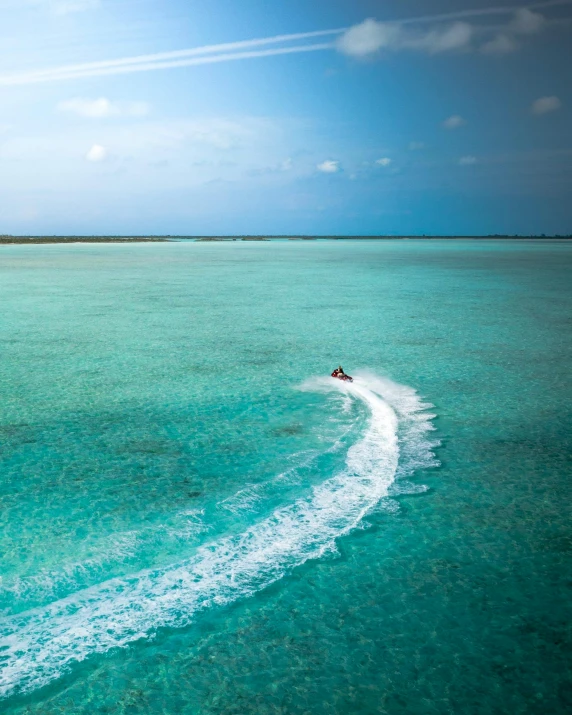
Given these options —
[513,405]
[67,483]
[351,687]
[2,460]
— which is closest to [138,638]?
[351,687]

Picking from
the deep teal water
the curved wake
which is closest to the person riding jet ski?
the deep teal water

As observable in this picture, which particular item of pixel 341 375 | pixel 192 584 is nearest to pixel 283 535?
pixel 192 584

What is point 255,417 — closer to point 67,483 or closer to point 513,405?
point 67,483

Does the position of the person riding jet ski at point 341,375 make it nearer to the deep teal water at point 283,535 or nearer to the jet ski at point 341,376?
the jet ski at point 341,376

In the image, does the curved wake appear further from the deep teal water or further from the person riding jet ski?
the person riding jet ski

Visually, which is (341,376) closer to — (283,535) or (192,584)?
(283,535)

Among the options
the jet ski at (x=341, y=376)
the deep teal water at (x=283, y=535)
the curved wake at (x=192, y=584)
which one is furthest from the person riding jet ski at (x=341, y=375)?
the curved wake at (x=192, y=584)
